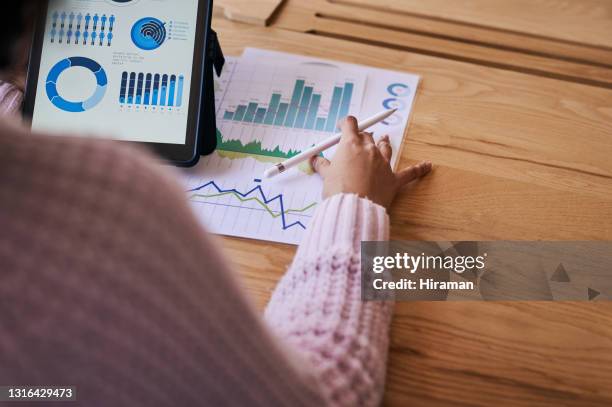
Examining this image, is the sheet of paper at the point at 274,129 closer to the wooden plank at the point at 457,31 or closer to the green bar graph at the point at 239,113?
the green bar graph at the point at 239,113

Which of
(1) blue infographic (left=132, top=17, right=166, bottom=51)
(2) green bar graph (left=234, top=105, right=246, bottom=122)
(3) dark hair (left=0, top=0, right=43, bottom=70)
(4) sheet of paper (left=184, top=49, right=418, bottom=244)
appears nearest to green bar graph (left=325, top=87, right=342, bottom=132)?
(4) sheet of paper (left=184, top=49, right=418, bottom=244)

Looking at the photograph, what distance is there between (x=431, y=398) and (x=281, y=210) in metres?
0.28

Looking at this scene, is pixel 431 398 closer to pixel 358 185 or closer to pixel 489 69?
pixel 358 185

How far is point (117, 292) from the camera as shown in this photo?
0.38 m

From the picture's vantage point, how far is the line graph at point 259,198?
768 millimetres

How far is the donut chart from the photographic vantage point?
2.71ft

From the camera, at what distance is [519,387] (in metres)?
0.62

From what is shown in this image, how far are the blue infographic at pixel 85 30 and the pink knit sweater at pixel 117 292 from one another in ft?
1.68

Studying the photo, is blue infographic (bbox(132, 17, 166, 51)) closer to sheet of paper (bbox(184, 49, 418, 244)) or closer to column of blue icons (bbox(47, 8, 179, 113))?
column of blue icons (bbox(47, 8, 179, 113))

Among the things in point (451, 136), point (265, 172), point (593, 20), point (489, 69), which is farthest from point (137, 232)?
point (593, 20)

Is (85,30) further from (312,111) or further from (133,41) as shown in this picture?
(312,111)

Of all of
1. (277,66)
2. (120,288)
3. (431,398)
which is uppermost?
(120,288)

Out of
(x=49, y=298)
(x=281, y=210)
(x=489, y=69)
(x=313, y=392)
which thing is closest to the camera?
(x=49, y=298)

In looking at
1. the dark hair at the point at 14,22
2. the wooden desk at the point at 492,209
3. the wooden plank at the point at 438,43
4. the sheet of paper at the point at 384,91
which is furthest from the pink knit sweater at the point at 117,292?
the wooden plank at the point at 438,43
